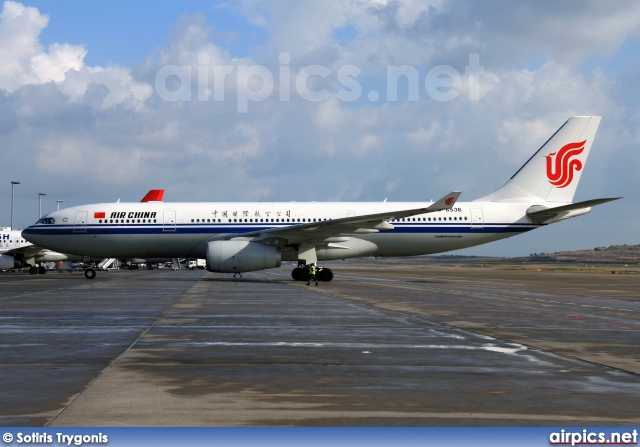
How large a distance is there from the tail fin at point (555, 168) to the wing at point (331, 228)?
753 centimetres

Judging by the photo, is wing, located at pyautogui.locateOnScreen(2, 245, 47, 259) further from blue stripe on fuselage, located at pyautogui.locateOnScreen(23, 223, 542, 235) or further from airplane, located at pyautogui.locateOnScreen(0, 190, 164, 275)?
blue stripe on fuselage, located at pyautogui.locateOnScreen(23, 223, 542, 235)

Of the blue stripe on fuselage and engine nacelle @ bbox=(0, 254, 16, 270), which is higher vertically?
the blue stripe on fuselage

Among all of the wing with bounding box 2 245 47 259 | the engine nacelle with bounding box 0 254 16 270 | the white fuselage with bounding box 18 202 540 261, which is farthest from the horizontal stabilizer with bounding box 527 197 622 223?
the engine nacelle with bounding box 0 254 16 270

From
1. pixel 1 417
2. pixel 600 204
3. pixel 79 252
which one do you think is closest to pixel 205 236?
pixel 79 252

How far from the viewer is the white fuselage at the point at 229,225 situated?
36531 mm

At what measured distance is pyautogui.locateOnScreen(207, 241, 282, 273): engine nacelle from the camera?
32281mm

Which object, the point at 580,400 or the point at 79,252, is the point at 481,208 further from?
the point at 580,400

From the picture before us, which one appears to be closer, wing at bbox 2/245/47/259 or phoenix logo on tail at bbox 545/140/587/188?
phoenix logo on tail at bbox 545/140/587/188

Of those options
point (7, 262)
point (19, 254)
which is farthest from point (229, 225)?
point (19, 254)

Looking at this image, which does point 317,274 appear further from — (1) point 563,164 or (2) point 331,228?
(1) point 563,164

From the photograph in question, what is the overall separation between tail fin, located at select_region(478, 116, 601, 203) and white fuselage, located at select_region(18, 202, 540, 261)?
3.30ft

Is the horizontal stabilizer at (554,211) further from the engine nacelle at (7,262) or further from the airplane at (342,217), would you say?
the engine nacelle at (7,262)

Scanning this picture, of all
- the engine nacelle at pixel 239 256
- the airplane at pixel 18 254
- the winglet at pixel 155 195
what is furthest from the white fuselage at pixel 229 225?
the winglet at pixel 155 195

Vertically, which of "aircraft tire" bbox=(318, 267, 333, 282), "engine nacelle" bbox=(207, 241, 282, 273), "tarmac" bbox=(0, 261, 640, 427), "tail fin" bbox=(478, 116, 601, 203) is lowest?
"tarmac" bbox=(0, 261, 640, 427)
